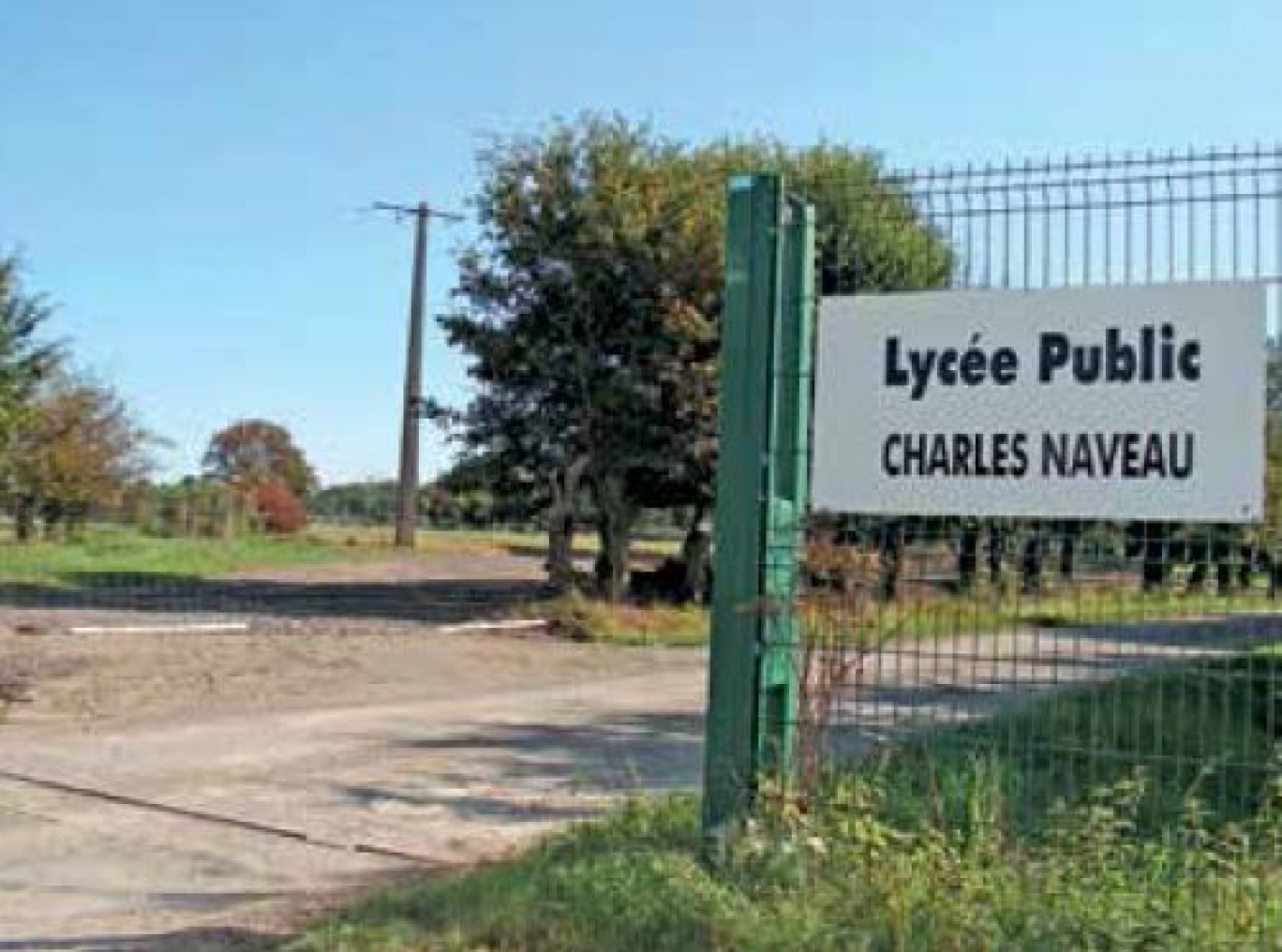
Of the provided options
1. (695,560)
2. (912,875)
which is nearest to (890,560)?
(912,875)

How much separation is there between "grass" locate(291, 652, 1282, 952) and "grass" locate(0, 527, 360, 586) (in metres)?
25.4

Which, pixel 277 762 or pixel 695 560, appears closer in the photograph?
pixel 277 762

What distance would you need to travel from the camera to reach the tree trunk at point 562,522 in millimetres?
28469

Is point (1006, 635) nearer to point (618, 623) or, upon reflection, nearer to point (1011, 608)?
point (1011, 608)

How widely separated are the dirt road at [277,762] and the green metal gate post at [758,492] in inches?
81.9

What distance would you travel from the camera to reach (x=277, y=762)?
12281mm

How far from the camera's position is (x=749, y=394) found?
7289 mm

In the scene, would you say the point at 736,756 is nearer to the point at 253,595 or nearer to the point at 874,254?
the point at 874,254

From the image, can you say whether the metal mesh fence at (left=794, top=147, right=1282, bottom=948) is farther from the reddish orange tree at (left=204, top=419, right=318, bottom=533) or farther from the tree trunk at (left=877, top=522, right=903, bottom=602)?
the reddish orange tree at (left=204, top=419, right=318, bottom=533)

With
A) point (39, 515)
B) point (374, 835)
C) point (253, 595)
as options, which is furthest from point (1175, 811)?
point (39, 515)

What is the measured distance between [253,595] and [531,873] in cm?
2351

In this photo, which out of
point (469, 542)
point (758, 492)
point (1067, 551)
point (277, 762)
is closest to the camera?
point (1067, 551)

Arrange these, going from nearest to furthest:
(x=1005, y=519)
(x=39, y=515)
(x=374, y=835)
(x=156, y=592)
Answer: (x=1005, y=519), (x=374, y=835), (x=156, y=592), (x=39, y=515)

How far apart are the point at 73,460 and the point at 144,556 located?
35.5 feet
